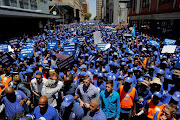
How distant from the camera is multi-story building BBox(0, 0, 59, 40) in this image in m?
19.8

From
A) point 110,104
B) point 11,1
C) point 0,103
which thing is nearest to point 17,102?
point 0,103

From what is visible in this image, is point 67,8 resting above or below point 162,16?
above

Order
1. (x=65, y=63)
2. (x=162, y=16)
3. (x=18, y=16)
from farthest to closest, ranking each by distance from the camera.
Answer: (x=18, y=16) < (x=162, y=16) < (x=65, y=63)

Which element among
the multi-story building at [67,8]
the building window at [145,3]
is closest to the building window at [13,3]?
the multi-story building at [67,8]

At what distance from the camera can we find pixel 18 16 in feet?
72.6

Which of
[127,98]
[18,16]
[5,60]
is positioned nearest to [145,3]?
[18,16]

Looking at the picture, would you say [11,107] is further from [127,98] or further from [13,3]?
[13,3]

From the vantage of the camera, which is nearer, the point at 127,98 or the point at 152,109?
the point at 152,109

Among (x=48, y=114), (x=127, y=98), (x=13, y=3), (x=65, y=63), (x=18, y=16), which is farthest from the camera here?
(x=13, y=3)

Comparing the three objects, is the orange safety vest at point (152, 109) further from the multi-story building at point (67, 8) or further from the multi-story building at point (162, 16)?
the multi-story building at point (67, 8)

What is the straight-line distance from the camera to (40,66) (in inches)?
253

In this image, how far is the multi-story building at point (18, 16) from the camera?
65.1ft

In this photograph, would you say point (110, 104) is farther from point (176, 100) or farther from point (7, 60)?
point (7, 60)

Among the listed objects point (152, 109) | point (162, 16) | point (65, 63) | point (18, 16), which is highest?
point (18, 16)
